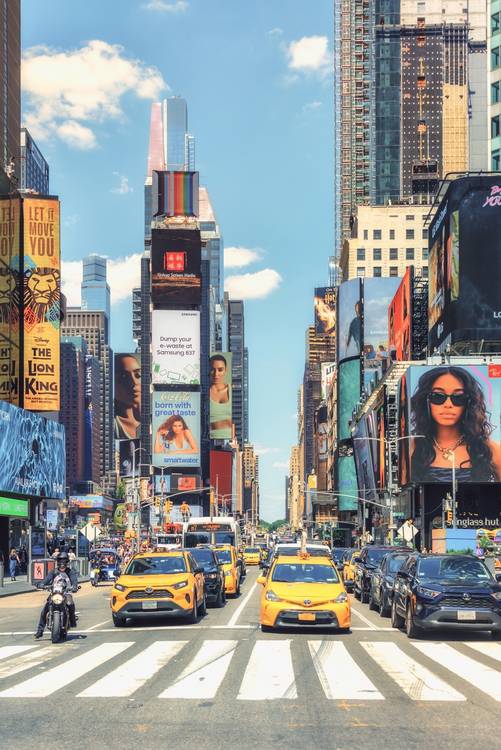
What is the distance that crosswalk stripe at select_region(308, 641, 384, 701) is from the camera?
40.3 ft

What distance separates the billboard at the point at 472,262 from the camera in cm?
8069

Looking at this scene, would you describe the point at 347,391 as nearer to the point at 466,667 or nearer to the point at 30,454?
the point at 30,454

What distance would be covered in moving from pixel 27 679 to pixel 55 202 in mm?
77927

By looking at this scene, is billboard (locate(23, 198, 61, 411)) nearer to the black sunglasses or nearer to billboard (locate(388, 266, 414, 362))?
the black sunglasses

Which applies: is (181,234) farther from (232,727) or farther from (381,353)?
(232,727)

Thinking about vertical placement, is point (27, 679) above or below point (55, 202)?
below

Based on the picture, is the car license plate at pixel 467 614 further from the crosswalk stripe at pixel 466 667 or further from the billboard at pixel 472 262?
the billboard at pixel 472 262

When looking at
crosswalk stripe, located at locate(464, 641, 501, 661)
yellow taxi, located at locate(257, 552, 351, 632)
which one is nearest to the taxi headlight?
yellow taxi, located at locate(257, 552, 351, 632)

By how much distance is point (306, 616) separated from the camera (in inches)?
782

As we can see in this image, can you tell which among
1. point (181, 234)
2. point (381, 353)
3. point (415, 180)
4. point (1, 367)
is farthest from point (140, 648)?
point (181, 234)

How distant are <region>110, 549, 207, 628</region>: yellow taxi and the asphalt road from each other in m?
0.99

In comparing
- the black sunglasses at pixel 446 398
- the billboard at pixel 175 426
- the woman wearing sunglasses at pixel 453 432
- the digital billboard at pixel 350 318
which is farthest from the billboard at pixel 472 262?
the billboard at pixel 175 426

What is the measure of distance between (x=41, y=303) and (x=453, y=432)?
35.6 metres

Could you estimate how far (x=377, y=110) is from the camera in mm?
184500
